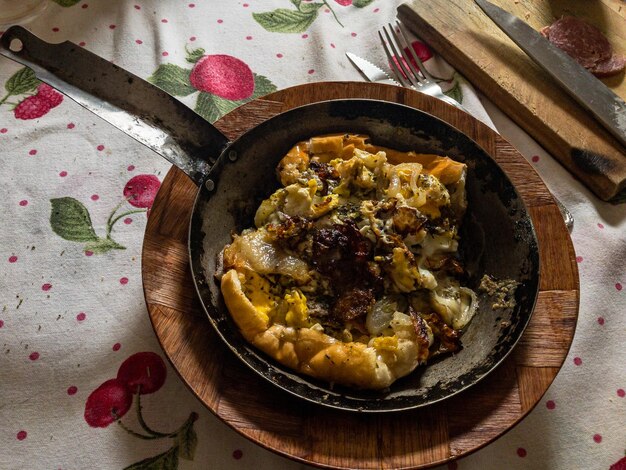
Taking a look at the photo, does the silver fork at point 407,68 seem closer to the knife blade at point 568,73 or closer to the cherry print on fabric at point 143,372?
the knife blade at point 568,73

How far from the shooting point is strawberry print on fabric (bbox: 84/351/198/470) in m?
1.06

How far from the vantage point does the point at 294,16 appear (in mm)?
1841

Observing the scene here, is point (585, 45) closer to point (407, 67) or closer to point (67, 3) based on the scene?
point (407, 67)

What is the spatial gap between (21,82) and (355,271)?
116 cm

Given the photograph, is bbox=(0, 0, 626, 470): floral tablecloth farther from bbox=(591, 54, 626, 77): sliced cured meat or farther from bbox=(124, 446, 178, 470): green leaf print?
bbox=(591, 54, 626, 77): sliced cured meat

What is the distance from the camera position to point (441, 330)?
1074 mm

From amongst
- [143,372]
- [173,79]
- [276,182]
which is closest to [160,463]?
[143,372]

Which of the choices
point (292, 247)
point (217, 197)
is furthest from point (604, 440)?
point (217, 197)

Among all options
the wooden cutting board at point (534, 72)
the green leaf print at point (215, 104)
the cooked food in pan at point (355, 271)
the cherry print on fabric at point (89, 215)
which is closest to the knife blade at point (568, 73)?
the wooden cutting board at point (534, 72)

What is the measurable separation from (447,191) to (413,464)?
56 cm

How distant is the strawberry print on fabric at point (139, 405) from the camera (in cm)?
106

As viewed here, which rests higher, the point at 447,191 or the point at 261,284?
the point at 447,191

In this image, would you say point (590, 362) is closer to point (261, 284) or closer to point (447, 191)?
point (447, 191)

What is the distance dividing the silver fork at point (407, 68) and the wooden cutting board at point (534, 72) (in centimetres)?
10
